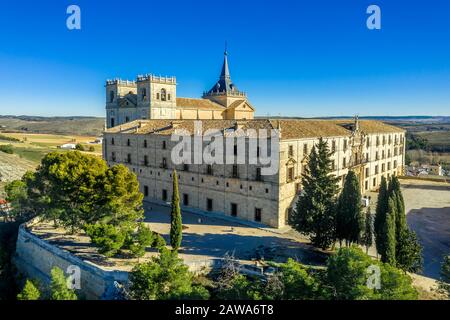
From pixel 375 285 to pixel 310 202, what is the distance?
34.8ft

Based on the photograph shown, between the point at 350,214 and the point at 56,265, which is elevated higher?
the point at 350,214

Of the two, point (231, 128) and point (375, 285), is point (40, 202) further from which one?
point (375, 285)

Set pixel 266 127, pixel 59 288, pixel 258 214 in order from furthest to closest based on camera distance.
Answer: pixel 266 127 → pixel 258 214 → pixel 59 288

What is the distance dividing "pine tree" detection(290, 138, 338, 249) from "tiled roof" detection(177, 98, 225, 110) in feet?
93.8

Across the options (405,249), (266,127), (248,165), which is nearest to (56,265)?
(248,165)

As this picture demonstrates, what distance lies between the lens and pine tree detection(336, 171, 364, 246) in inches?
961

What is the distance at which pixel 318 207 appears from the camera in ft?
83.5

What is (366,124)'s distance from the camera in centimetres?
4831

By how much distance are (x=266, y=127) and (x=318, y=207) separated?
8.93m

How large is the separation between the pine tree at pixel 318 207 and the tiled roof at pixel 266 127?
4756 mm

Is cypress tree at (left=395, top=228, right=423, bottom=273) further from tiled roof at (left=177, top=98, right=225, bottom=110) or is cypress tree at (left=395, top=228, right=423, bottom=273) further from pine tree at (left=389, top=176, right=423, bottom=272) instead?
tiled roof at (left=177, top=98, right=225, bottom=110)

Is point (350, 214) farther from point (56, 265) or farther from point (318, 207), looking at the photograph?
point (56, 265)

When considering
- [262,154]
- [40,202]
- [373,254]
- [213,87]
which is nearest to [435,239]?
[373,254]
